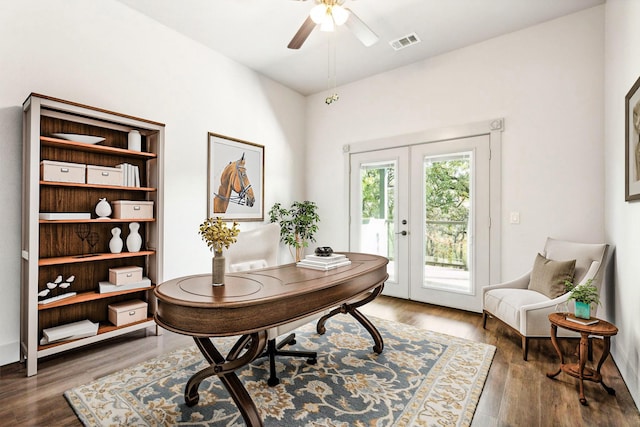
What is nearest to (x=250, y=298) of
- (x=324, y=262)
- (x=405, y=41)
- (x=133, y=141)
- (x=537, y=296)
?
(x=324, y=262)

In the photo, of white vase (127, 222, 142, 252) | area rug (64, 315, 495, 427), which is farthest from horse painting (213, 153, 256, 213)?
area rug (64, 315, 495, 427)

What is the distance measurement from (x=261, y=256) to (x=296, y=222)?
2.07 metres

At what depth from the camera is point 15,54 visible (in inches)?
96.0

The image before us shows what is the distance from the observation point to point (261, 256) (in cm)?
267

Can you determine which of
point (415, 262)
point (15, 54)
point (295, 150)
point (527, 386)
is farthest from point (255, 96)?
point (527, 386)

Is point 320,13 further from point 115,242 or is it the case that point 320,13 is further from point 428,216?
point 428,216

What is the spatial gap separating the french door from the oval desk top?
2185 millimetres

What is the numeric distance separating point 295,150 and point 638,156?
4024 millimetres

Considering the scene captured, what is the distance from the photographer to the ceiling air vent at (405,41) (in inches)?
139

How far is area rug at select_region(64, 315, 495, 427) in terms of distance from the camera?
178 centimetres

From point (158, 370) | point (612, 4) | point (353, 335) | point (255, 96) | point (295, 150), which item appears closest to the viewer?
point (158, 370)

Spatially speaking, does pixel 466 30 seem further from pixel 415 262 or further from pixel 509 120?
pixel 415 262

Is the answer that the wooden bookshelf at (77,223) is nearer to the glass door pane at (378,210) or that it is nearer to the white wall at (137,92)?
the white wall at (137,92)

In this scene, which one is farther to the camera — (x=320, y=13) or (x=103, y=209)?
(x=103, y=209)
